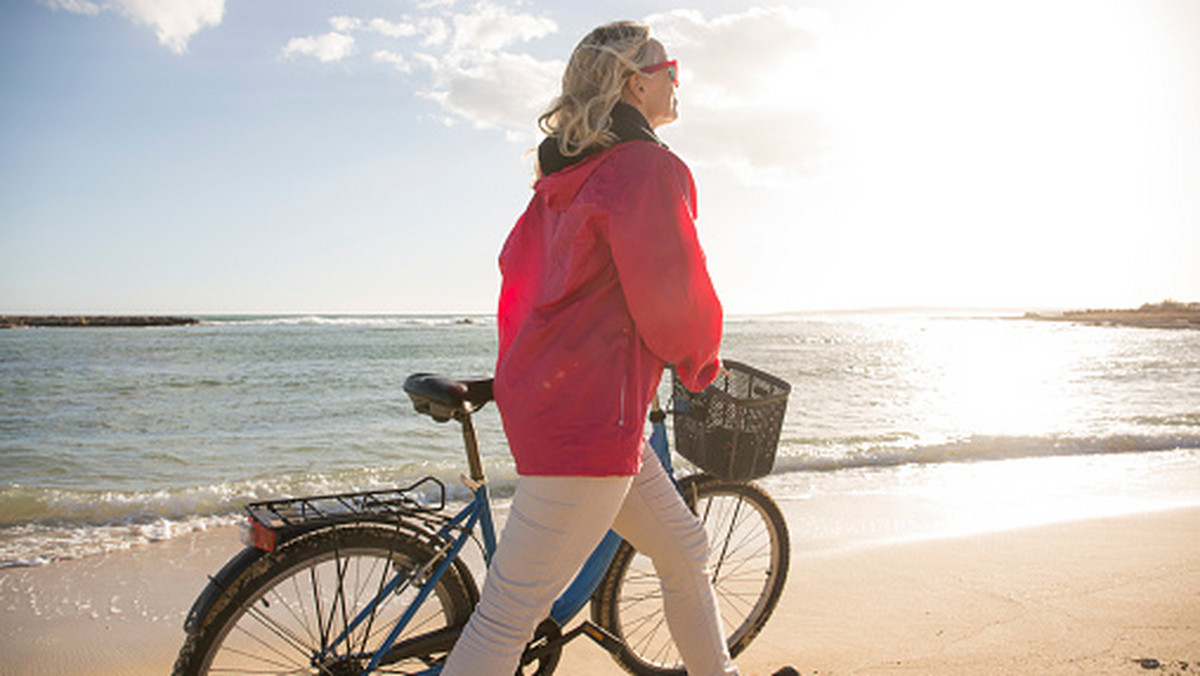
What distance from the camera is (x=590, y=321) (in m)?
1.47

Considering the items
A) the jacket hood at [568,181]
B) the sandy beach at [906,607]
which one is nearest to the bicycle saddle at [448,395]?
the jacket hood at [568,181]

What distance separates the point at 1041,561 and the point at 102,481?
7.57 metres

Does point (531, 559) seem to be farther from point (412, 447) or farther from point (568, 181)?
point (412, 447)

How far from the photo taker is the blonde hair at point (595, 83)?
58.1 inches

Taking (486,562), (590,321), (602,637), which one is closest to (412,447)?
(602,637)

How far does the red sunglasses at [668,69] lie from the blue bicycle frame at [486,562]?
3.81 ft

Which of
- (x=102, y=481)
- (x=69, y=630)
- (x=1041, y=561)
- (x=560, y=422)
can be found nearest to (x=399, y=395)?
(x=102, y=481)

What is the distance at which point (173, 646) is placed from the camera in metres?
3.02

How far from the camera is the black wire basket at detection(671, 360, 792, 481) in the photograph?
2.18 m

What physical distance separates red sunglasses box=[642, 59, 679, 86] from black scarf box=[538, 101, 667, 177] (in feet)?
0.35

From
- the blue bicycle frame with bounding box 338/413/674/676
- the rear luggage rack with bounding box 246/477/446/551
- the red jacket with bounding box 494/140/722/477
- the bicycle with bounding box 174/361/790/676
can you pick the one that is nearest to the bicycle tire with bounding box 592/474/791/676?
the bicycle with bounding box 174/361/790/676

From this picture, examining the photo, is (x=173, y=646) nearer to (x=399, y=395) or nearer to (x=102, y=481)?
(x=102, y=481)

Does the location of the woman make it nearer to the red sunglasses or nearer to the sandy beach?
the red sunglasses

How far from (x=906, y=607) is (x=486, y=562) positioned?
2275 mm
